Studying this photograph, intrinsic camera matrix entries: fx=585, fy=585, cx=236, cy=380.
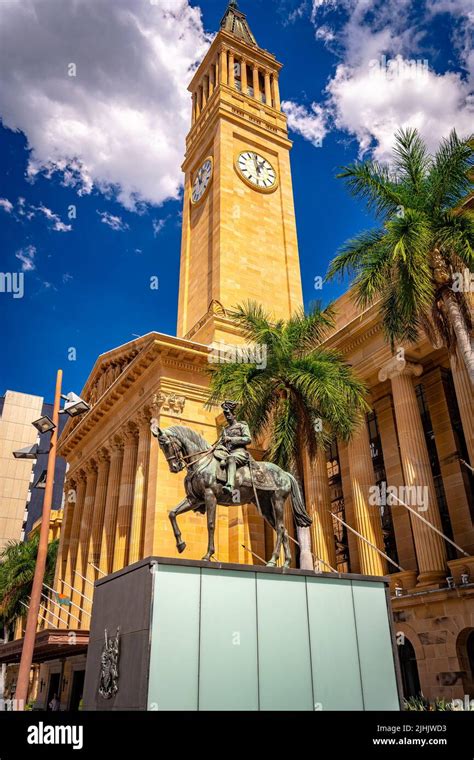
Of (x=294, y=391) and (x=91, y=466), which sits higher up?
(x=91, y=466)

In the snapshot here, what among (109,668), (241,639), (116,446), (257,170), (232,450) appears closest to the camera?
(109,668)

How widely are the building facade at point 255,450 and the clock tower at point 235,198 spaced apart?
0.14 metres

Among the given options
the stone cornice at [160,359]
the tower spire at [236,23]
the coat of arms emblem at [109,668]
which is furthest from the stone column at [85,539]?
the tower spire at [236,23]

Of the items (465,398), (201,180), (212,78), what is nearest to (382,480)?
(465,398)

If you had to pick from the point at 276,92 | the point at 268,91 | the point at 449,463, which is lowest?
the point at 449,463

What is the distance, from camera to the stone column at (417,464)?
22.4m

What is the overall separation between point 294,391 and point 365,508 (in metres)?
7.75

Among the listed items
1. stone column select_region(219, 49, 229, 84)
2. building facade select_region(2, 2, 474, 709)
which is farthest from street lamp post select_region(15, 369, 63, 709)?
stone column select_region(219, 49, 229, 84)

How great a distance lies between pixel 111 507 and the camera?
3753 cm

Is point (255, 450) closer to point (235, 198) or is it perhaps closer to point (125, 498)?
point (125, 498)

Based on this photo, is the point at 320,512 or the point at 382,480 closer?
the point at 320,512

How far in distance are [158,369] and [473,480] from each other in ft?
58.1

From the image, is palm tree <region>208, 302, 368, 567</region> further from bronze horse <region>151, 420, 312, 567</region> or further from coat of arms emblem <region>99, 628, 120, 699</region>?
coat of arms emblem <region>99, 628, 120, 699</region>

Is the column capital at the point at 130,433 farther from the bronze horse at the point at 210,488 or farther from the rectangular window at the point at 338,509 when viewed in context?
the bronze horse at the point at 210,488
